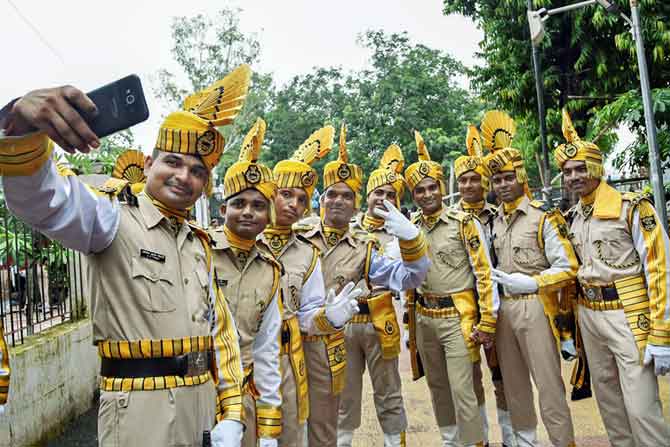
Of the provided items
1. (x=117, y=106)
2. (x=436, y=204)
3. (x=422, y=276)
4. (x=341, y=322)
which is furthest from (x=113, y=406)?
(x=436, y=204)

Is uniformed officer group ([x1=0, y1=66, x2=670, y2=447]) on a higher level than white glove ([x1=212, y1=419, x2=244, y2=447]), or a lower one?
higher

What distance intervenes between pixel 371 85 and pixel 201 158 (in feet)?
81.0

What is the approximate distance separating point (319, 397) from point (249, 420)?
95 centimetres

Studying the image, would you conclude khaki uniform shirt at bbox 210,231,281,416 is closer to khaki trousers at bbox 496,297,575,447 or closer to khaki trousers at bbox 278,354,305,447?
khaki trousers at bbox 278,354,305,447

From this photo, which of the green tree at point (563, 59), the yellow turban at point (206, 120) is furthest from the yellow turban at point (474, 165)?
the green tree at point (563, 59)

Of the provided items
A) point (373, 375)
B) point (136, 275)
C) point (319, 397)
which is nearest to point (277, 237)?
point (319, 397)

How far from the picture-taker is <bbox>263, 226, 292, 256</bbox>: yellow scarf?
411 cm

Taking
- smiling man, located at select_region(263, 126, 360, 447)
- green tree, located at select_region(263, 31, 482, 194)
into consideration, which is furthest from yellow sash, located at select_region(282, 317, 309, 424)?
green tree, located at select_region(263, 31, 482, 194)

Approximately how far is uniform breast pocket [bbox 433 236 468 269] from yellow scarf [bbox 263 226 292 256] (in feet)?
4.47

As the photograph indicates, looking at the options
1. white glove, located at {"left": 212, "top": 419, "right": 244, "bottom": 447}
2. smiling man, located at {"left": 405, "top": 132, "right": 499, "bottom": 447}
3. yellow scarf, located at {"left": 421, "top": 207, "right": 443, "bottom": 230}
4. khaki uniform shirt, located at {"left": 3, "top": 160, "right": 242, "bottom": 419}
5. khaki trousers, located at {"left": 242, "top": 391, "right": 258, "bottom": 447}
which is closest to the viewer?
khaki uniform shirt, located at {"left": 3, "top": 160, "right": 242, "bottom": 419}

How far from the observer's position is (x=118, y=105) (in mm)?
1582

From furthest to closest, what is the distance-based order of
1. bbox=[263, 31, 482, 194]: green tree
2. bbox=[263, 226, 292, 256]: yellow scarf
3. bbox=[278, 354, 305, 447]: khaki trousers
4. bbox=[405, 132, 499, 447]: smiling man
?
bbox=[263, 31, 482, 194]: green tree < bbox=[405, 132, 499, 447]: smiling man < bbox=[263, 226, 292, 256]: yellow scarf < bbox=[278, 354, 305, 447]: khaki trousers

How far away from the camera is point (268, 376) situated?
10.4 feet

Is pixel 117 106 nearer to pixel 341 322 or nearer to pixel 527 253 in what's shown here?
pixel 341 322
